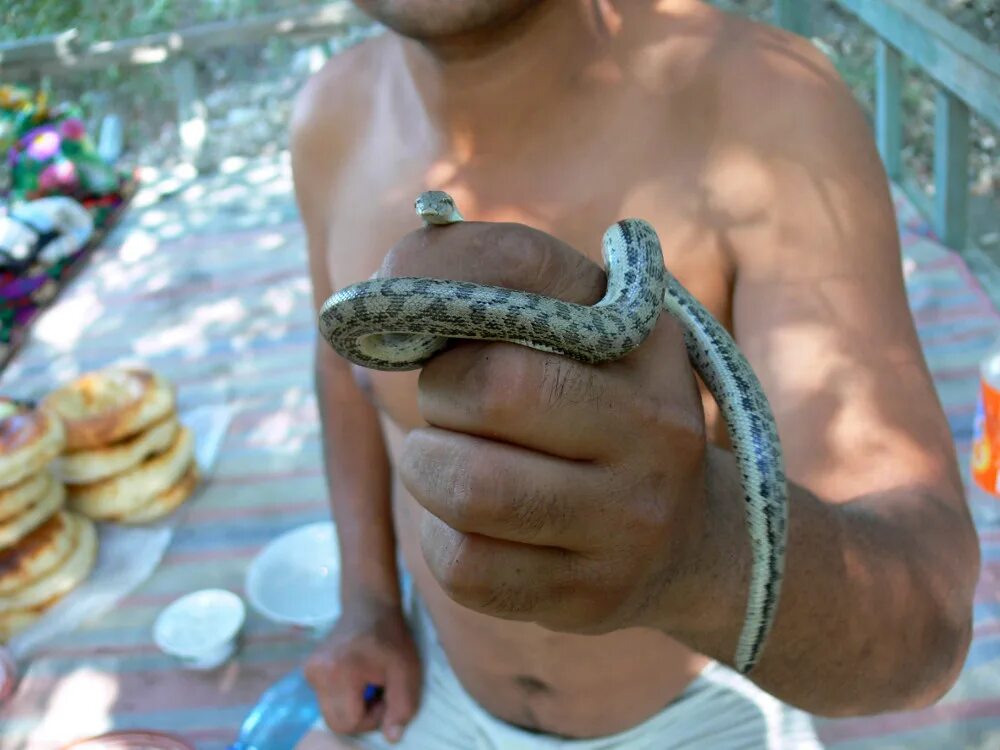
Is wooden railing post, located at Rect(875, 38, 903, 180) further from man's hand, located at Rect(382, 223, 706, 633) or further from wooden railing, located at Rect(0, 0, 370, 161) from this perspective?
man's hand, located at Rect(382, 223, 706, 633)

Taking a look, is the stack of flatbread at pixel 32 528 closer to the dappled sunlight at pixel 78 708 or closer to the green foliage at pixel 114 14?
the dappled sunlight at pixel 78 708

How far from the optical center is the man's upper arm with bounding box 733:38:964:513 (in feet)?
4.46

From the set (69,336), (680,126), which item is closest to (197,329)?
(69,336)

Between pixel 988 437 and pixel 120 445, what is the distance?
9.00 feet

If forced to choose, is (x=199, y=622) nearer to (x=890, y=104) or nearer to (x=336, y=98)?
(x=336, y=98)

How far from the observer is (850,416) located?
4.50ft

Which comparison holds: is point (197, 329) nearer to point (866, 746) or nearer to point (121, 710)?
point (121, 710)

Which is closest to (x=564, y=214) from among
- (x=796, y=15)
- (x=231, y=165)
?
(x=796, y=15)

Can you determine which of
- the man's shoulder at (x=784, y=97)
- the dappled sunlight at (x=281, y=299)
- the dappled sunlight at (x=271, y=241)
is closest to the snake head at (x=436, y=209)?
the man's shoulder at (x=784, y=97)

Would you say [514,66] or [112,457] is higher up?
[514,66]

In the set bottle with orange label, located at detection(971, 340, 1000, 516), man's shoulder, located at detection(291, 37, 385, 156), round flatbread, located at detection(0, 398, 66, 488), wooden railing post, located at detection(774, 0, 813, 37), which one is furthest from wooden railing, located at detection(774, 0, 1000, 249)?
round flatbread, located at detection(0, 398, 66, 488)

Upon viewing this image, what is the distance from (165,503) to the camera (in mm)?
3074

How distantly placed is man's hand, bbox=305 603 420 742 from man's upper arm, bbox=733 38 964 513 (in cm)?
112

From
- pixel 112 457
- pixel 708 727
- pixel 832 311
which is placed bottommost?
pixel 112 457
